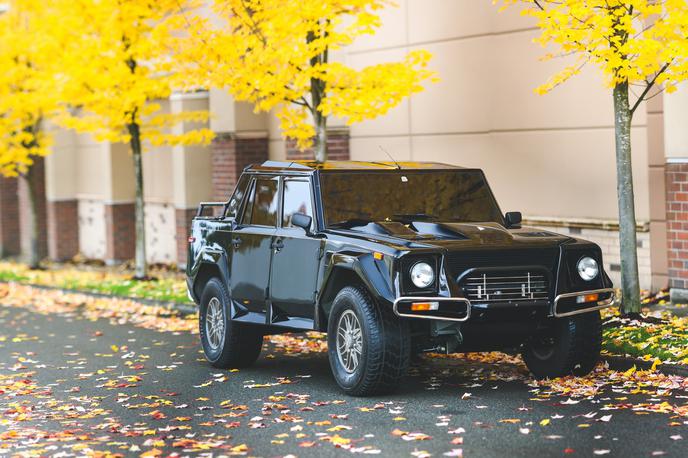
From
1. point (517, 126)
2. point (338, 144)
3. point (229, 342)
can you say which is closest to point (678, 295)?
point (517, 126)

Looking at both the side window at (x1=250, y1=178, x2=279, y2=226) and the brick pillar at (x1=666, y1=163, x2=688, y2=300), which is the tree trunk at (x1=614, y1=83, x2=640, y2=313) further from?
the side window at (x1=250, y1=178, x2=279, y2=226)

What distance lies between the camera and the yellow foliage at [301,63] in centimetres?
1467

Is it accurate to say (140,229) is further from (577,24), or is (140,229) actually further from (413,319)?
(413,319)

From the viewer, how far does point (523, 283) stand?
905cm

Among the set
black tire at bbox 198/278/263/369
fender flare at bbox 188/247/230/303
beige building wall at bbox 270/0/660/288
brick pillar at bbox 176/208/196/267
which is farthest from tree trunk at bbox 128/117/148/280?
black tire at bbox 198/278/263/369

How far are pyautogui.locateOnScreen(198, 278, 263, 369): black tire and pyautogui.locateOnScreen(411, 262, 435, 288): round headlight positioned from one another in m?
2.66

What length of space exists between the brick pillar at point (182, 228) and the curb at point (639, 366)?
12894mm

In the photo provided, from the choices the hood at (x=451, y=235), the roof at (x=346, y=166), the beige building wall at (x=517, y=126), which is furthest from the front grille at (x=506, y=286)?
the beige building wall at (x=517, y=126)

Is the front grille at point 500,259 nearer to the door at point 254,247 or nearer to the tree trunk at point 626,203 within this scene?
the door at point 254,247

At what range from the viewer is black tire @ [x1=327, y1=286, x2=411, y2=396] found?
8891 mm

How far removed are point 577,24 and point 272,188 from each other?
11.1 feet

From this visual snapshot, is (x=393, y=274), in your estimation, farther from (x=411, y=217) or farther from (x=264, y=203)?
(x=264, y=203)

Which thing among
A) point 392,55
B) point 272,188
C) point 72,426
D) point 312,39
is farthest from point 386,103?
point 72,426

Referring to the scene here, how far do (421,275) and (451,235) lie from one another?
64 centimetres
